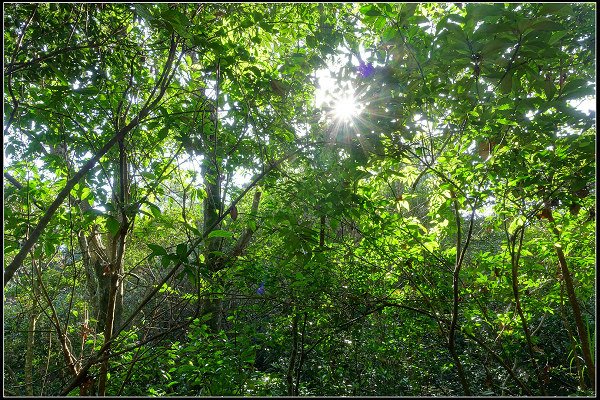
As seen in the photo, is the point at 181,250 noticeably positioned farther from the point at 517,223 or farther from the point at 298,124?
the point at 517,223

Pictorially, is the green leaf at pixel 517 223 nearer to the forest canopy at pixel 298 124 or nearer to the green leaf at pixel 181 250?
the forest canopy at pixel 298 124

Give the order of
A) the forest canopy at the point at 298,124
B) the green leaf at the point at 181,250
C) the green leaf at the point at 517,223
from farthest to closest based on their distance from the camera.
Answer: the green leaf at the point at 517,223
the forest canopy at the point at 298,124
the green leaf at the point at 181,250

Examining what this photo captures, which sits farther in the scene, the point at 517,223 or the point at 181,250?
the point at 517,223

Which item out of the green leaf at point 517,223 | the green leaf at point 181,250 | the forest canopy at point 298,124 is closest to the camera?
the green leaf at point 181,250

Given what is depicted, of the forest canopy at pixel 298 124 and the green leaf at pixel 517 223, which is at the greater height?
the forest canopy at pixel 298 124

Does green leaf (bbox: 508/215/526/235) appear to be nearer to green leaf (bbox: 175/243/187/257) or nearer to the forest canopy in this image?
the forest canopy

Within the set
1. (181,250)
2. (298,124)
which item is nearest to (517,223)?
(298,124)

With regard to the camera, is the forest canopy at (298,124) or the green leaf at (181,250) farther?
the forest canopy at (298,124)

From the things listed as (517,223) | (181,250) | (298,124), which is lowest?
(181,250)

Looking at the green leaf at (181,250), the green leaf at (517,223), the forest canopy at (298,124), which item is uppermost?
the forest canopy at (298,124)

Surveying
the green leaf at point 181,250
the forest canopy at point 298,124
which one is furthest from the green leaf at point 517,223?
→ the green leaf at point 181,250

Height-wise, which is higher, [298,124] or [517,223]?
[298,124]

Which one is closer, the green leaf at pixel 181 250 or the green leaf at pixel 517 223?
the green leaf at pixel 181 250

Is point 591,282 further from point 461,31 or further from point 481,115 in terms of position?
point 461,31
